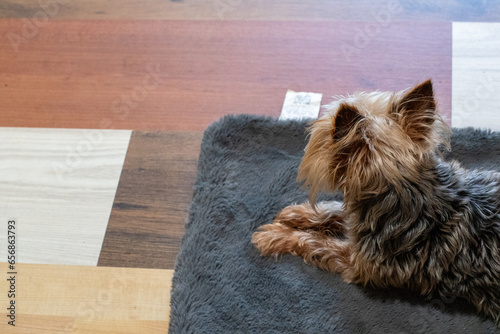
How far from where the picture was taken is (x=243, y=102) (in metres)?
2.64

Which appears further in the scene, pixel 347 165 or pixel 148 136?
pixel 148 136

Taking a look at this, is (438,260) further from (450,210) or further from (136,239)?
(136,239)

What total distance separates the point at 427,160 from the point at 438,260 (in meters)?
0.34

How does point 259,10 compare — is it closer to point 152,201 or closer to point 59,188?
point 152,201

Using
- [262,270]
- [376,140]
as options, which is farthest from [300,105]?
[376,140]

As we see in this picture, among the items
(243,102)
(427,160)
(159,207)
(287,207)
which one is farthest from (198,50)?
(427,160)

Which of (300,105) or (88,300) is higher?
(300,105)

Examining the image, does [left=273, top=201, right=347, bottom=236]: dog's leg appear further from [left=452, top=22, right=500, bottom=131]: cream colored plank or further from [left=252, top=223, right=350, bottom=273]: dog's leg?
[left=452, top=22, right=500, bottom=131]: cream colored plank

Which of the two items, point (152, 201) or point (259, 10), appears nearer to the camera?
point (152, 201)

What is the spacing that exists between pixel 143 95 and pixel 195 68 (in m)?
0.32

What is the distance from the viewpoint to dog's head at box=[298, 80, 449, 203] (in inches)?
61.6

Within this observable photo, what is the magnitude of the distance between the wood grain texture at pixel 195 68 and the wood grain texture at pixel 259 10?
72 mm

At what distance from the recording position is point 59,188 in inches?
94.8

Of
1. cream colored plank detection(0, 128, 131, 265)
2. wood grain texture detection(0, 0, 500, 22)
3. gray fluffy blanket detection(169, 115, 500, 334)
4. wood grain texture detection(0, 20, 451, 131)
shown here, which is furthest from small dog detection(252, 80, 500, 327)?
wood grain texture detection(0, 0, 500, 22)
